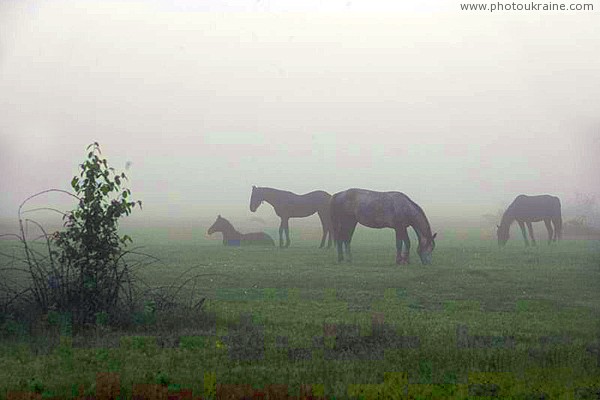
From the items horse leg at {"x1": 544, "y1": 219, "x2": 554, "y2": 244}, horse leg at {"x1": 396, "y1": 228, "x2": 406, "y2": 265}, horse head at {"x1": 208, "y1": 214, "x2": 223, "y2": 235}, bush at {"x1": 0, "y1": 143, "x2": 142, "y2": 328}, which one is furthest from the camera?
horse leg at {"x1": 544, "y1": 219, "x2": 554, "y2": 244}

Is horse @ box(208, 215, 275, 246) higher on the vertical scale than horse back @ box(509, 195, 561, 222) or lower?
lower

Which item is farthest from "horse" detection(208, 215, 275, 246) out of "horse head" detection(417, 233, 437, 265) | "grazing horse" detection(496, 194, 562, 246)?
"grazing horse" detection(496, 194, 562, 246)

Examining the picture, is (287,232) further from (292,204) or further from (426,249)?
(426,249)

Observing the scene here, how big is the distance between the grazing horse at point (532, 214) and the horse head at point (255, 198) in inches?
221

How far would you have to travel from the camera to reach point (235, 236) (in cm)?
1683

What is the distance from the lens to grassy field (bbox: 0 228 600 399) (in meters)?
7.04

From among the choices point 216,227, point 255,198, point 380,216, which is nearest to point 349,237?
point 380,216

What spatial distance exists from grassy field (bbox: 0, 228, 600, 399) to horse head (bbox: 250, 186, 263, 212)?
3.89 feet

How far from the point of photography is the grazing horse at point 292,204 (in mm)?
16078

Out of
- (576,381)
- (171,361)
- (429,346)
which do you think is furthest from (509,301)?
(171,361)

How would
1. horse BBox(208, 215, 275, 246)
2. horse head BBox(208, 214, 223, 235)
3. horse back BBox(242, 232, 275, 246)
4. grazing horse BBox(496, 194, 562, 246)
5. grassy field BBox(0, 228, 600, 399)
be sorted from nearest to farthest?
grassy field BBox(0, 228, 600, 399), grazing horse BBox(496, 194, 562, 246), horse head BBox(208, 214, 223, 235), horse BBox(208, 215, 275, 246), horse back BBox(242, 232, 275, 246)

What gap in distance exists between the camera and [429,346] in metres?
8.43

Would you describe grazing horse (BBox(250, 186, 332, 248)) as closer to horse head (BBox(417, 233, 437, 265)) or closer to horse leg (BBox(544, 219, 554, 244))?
horse head (BBox(417, 233, 437, 265))

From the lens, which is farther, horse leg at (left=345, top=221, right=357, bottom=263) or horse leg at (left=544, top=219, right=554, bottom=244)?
horse leg at (left=544, top=219, right=554, bottom=244)
